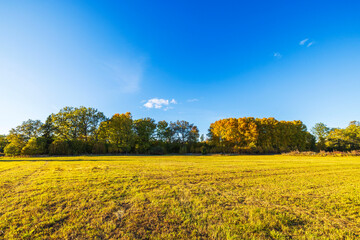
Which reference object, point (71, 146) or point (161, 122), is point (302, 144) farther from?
point (71, 146)

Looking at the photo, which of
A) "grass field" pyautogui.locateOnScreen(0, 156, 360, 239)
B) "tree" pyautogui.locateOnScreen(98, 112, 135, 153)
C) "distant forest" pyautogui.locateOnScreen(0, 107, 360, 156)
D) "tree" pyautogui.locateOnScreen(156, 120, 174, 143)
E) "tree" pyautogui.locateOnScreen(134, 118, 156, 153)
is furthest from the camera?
"tree" pyautogui.locateOnScreen(156, 120, 174, 143)

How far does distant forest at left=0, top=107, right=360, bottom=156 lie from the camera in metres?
27.7

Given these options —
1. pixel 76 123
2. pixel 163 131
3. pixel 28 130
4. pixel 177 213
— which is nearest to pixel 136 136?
pixel 163 131

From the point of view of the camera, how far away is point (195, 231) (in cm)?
261

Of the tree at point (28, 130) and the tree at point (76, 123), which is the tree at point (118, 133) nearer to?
the tree at point (76, 123)

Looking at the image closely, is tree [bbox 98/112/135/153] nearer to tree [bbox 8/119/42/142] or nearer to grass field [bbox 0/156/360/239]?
tree [bbox 8/119/42/142]

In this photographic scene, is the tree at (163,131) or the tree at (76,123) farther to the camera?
the tree at (163,131)

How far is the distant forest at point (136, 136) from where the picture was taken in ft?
90.8

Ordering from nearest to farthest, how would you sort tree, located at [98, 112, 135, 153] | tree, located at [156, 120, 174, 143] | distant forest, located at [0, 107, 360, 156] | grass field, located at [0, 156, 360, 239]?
grass field, located at [0, 156, 360, 239] < distant forest, located at [0, 107, 360, 156] < tree, located at [98, 112, 135, 153] < tree, located at [156, 120, 174, 143]

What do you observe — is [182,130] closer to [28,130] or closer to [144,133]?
[144,133]

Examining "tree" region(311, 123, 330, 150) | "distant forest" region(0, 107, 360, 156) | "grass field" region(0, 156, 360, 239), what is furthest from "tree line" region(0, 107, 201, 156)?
"tree" region(311, 123, 330, 150)

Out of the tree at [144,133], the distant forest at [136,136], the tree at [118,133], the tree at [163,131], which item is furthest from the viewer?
the tree at [163,131]

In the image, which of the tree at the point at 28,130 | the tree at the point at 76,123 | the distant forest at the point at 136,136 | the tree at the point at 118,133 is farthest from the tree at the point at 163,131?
the tree at the point at 28,130

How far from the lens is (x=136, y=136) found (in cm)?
3347
